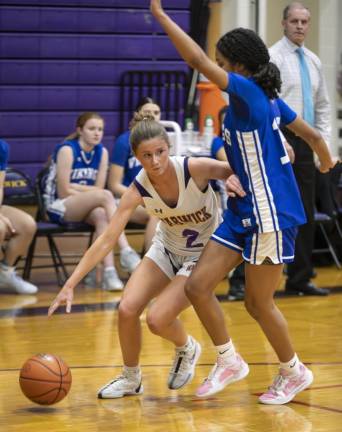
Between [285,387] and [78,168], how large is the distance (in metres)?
4.44

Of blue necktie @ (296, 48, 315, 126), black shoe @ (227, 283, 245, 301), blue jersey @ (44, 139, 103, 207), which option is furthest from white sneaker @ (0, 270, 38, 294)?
blue necktie @ (296, 48, 315, 126)

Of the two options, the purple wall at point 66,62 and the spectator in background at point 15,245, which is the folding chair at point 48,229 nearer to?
the spectator in background at point 15,245

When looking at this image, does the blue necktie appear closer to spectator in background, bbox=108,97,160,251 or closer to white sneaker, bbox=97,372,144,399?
spectator in background, bbox=108,97,160,251

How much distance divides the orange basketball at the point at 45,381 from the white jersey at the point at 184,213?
86 centimetres

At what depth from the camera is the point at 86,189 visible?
8.83m

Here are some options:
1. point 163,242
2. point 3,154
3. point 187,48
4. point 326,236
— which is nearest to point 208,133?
point 326,236

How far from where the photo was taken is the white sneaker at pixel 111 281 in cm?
847

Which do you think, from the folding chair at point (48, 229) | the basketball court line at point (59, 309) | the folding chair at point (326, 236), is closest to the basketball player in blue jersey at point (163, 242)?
the basketball court line at point (59, 309)

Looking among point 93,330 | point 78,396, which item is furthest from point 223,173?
point 93,330

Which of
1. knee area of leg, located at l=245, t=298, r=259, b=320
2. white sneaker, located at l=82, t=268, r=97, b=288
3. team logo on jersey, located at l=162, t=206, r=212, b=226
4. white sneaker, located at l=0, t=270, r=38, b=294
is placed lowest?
white sneaker, located at l=82, t=268, r=97, b=288

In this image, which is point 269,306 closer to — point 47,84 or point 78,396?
point 78,396

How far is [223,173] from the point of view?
488 cm

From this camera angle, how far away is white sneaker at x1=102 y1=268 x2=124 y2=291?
8469 mm

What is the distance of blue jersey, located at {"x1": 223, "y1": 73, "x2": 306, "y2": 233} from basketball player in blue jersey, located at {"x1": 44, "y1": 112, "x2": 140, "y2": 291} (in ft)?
12.8
